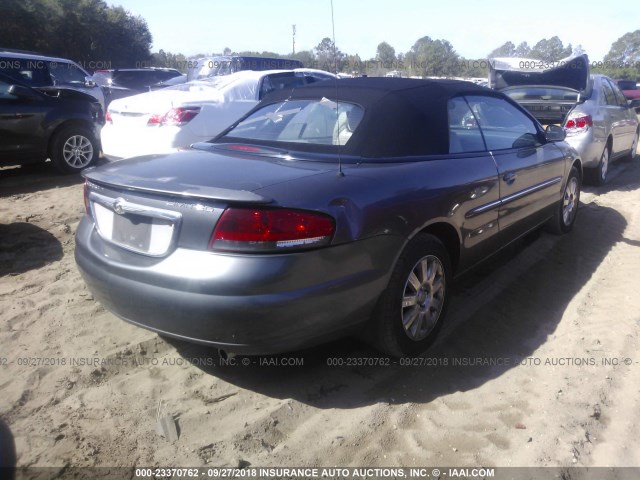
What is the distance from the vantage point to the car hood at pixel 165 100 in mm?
6805

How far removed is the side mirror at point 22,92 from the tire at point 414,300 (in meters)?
6.48

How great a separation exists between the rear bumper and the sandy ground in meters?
0.43

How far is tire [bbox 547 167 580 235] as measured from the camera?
5.32m

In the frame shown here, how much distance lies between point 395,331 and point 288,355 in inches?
26.3

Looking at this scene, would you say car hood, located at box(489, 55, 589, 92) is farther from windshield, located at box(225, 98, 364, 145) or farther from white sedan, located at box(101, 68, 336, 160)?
windshield, located at box(225, 98, 364, 145)

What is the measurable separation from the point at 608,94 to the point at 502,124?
503cm

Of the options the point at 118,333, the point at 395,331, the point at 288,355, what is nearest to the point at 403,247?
the point at 395,331

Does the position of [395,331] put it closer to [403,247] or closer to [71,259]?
[403,247]

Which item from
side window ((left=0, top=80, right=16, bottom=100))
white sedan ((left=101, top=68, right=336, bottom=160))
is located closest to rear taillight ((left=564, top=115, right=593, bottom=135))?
white sedan ((left=101, top=68, right=336, bottom=160))

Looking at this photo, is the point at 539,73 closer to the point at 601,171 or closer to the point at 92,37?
the point at 601,171

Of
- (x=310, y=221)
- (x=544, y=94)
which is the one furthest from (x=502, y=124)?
(x=544, y=94)

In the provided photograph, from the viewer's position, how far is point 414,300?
309 centimetres

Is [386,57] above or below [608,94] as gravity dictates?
above

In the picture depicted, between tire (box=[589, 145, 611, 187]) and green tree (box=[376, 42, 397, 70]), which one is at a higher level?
green tree (box=[376, 42, 397, 70])
